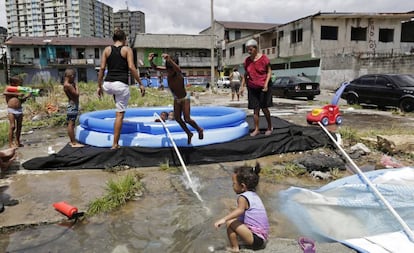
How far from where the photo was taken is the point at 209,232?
326cm

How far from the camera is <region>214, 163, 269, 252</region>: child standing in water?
9.20 feet

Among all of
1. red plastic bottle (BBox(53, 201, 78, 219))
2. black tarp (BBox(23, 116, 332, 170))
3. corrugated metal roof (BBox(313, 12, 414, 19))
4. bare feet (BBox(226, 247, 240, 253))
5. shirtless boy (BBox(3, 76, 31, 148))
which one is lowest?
bare feet (BBox(226, 247, 240, 253))

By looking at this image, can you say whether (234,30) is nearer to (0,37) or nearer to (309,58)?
(309,58)

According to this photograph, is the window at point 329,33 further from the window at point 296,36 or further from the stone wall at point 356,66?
the stone wall at point 356,66

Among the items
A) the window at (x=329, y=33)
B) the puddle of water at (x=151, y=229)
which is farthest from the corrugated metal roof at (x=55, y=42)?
the puddle of water at (x=151, y=229)

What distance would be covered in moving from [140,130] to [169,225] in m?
3.02

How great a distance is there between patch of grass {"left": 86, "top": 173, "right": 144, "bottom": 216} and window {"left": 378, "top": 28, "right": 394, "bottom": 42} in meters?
33.9

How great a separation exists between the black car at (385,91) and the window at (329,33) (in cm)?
1812

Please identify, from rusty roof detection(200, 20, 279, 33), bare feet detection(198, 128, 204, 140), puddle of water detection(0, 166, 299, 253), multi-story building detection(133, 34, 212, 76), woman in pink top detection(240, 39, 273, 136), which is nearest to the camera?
puddle of water detection(0, 166, 299, 253)

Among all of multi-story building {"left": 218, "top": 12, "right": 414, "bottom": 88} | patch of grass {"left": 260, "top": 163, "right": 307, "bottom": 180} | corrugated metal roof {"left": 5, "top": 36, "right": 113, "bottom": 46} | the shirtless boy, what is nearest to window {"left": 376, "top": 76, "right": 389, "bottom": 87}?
patch of grass {"left": 260, "top": 163, "right": 307, "bottom": 180}

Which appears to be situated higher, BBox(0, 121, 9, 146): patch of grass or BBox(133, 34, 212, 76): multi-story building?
BBox(133, 34, 212, 76): multi-story building

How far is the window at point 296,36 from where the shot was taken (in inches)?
1251

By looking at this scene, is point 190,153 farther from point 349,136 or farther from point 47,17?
point 47,17

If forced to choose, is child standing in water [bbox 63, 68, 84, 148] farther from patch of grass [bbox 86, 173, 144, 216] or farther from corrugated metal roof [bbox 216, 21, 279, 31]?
corrugated metal roof [bbox 216, 21, 279, 31]
